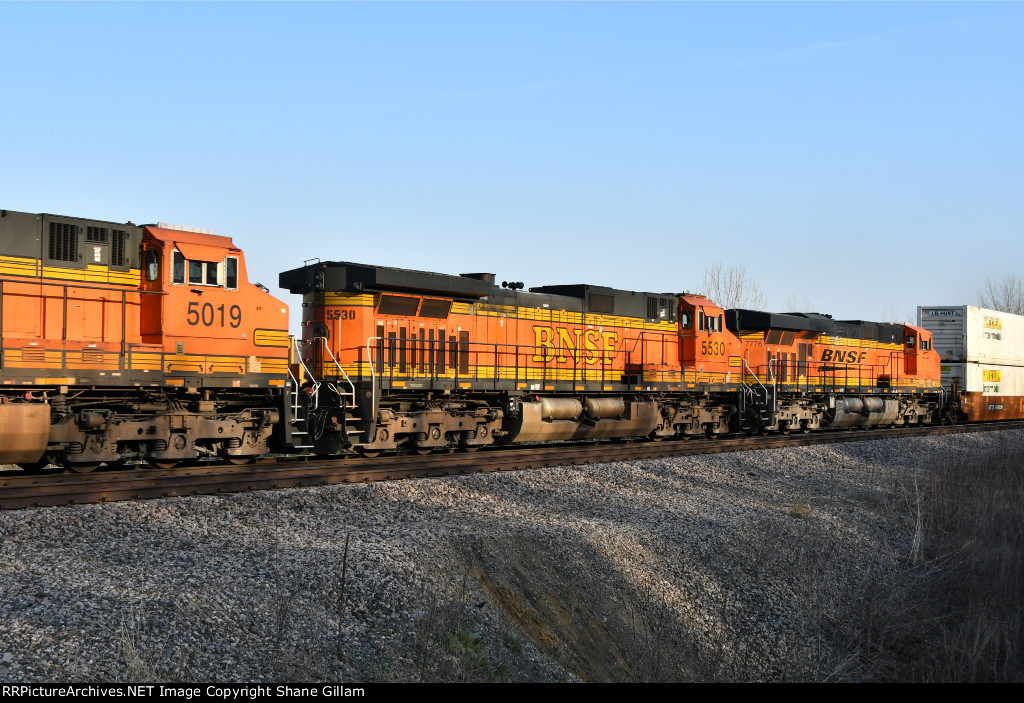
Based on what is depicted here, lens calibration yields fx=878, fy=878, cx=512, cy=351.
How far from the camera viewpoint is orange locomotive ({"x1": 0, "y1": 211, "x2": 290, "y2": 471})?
11.2 metres

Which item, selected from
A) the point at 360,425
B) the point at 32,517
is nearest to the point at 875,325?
the point at 360,425

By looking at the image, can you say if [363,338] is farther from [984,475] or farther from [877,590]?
[984,475]

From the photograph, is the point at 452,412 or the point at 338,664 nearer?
the point at 338,664

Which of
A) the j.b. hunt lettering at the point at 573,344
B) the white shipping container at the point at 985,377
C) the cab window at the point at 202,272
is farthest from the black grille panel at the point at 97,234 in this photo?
the white shipping container at the point at 985,377

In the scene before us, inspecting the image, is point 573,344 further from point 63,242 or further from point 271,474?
point 63,242

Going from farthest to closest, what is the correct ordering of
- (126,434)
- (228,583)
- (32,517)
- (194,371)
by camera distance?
(194,371) → (126,434) → (32,517) → (228,583)

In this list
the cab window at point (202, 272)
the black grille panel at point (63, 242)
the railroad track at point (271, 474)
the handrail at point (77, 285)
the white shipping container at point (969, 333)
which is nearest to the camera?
the railroad track at point (271, 474)

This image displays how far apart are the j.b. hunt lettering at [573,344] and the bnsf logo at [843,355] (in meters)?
10.4

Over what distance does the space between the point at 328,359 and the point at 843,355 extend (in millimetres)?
18961

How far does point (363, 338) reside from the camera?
15375 millimetres

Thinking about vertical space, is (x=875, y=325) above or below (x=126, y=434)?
above

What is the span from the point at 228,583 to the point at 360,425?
320 inches

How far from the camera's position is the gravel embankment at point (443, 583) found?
590 cm

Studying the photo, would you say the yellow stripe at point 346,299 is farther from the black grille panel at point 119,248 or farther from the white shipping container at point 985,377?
the white shipping container at point 985,377
